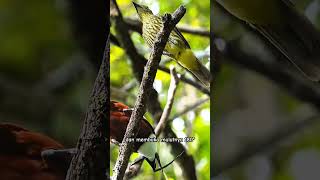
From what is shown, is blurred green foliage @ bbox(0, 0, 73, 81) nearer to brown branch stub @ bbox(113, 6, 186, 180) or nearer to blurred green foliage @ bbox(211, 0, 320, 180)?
brown branch stub @ bbox(113, 6, 186, 180)

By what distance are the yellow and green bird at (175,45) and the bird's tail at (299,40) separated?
271mm

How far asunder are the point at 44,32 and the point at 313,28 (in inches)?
37.7

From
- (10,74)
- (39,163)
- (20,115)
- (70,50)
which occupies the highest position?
(70,50)

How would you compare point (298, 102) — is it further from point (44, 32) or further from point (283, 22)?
point (44, 32)

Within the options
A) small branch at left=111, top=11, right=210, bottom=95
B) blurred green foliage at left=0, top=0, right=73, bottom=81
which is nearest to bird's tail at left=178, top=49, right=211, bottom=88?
small branch at left=111, top=11, right=210, bottom=95

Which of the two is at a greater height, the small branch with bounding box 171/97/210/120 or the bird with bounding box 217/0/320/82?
the bird with bounding box 217/0/320/82

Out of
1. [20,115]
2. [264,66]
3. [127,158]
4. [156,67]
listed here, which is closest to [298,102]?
[264,66]

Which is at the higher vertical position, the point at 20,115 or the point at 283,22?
the point at 283,22

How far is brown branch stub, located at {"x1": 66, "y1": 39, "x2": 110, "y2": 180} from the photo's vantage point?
2040 mm

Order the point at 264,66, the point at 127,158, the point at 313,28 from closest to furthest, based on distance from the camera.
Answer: the point at 313,28 → the point at 264,66 → the point at 127,158

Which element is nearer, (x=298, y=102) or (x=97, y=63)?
(x=298, y=102)

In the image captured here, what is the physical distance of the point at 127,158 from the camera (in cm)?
206

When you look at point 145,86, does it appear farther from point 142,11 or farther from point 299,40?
point 299,40

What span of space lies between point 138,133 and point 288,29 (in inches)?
27.5
